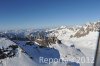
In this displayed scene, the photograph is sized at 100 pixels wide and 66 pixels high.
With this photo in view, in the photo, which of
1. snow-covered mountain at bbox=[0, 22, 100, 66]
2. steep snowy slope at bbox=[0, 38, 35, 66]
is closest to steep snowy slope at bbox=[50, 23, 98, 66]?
snow-covered mountain at bbox=[0, 22, 100, 66]

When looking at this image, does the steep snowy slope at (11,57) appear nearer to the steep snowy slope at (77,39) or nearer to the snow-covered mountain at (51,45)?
the snow-covered mountain at (51,45)

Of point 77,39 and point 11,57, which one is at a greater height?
point 77,39

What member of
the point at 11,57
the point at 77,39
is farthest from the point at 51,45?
the point at 11,57

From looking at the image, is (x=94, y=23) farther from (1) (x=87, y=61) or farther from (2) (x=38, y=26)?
(2) (x=38, y=26)

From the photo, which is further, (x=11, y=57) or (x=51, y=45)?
(x=51, y=45)

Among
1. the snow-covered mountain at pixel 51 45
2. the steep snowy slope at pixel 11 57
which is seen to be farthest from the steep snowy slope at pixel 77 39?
the steep snowy slope at pixel 11 57

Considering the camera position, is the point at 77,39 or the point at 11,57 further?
the point at 77,39

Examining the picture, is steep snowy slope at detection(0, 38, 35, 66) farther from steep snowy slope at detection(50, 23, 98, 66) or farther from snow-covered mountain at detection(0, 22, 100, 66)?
steep snowy slope at detection(50, 23, 98, 66)

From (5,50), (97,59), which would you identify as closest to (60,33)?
(5,50)

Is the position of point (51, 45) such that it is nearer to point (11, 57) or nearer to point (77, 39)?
point (77, 39)
